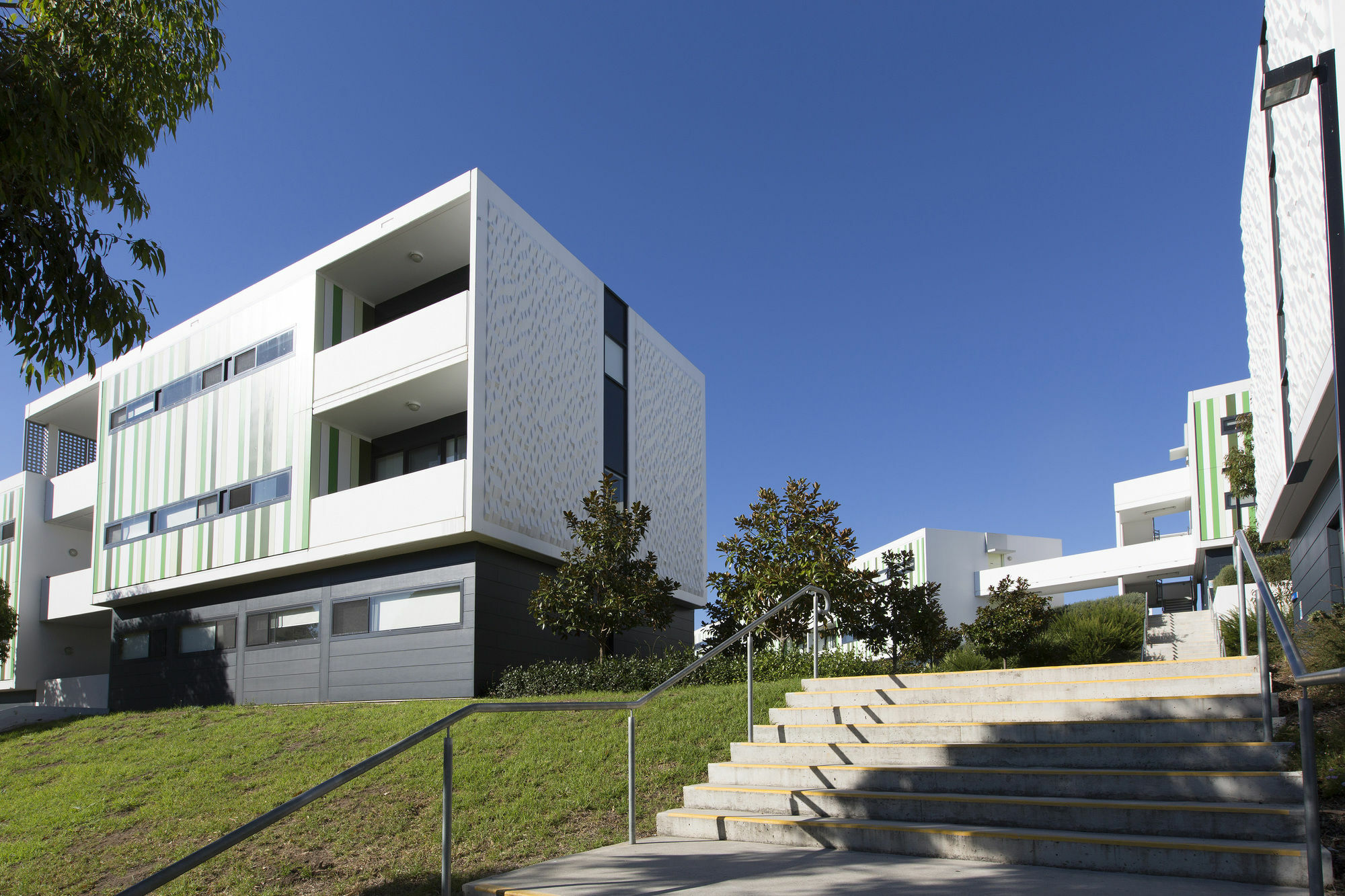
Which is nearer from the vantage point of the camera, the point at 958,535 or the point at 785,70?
the point at 785,70

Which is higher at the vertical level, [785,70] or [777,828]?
[785,70]

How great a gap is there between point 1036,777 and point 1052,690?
1495 millimetres

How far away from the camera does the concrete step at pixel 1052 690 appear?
21.8 feet

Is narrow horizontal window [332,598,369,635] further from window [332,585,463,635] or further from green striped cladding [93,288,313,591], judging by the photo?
green striped cladding [93,288,313,591]

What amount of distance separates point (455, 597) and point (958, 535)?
32875mm

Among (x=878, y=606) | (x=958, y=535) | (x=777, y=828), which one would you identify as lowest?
(x=777, y=828)

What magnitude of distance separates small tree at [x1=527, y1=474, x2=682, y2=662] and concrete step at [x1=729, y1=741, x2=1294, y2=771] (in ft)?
25.3

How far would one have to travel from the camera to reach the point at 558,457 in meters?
A: 18.4

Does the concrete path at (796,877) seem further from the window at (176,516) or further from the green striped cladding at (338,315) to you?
the window at (176,516)

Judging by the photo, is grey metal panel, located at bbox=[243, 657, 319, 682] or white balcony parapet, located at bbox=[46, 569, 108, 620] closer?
grey metal panel, located at bbox=[243, 657, 319, 682]

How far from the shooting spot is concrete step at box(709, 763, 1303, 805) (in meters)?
5.30

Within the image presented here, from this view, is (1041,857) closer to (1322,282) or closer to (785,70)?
(1322,282)

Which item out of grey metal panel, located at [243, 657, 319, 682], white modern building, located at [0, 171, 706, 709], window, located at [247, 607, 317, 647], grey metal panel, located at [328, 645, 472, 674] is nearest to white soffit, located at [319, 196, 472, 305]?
white modern building, located at [0, 171, 706, 709]

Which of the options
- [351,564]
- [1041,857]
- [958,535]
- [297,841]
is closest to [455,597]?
[351,564]
